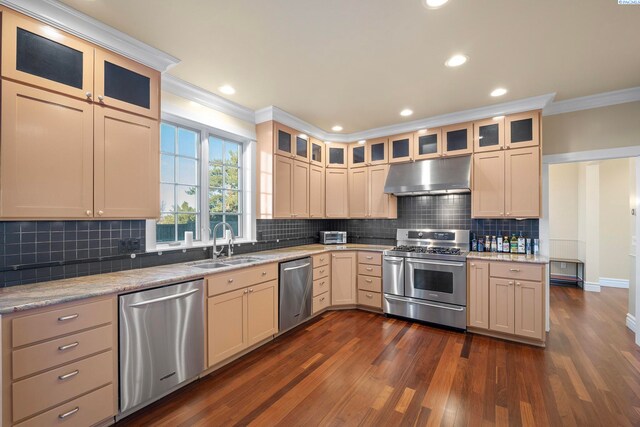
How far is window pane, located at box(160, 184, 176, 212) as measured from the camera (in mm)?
2801

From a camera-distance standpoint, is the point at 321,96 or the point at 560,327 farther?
the point at 560,327

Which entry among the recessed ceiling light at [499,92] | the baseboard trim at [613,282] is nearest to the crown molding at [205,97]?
the recessed ceiling light at [499,92]

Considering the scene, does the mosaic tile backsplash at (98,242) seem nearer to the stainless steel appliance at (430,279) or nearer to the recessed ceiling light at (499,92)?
the stainless steel appliance at (430,279)

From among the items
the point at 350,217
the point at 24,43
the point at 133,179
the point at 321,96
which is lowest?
the point at 350,217

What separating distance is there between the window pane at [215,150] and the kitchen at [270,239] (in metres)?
0.03

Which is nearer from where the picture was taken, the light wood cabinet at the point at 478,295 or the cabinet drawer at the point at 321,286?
the light wood cabinet at the point at 478,295

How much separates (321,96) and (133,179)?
2.10 m

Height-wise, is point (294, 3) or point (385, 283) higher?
point (294, 3)

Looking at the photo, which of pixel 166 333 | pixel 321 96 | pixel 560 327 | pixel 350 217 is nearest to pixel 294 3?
pixel 321 96

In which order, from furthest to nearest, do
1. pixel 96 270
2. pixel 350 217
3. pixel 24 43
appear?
pixel 350 217
pixel 96 270
pixel 24 43

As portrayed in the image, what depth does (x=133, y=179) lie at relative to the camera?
7.22 feet

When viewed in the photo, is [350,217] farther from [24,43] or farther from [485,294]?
[24,43]

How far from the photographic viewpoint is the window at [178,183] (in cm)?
281

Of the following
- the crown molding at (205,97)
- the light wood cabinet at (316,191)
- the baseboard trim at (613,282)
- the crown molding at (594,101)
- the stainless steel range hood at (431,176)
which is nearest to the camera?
the crown molding at (205,97)
